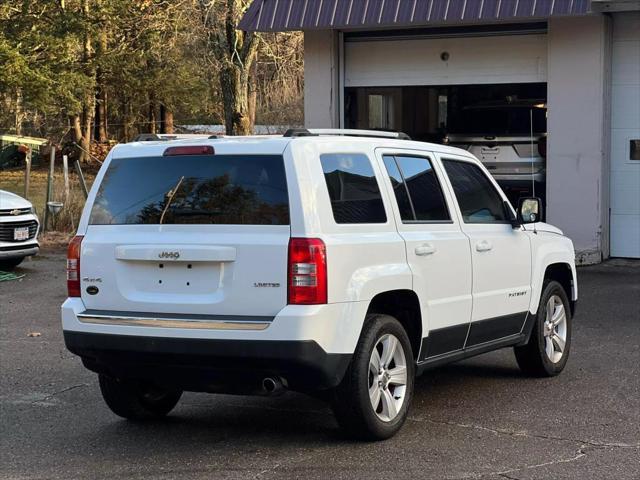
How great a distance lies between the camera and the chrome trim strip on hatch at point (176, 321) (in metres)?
5.65

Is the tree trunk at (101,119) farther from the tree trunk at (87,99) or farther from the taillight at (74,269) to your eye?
the taillight at (74,269)

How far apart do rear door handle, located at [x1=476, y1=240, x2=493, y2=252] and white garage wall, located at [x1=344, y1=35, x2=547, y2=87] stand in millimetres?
8677

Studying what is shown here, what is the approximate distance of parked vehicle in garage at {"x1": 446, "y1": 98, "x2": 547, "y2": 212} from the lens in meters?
15.6

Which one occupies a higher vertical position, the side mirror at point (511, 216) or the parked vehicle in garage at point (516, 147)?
the parked vehicle in garage at point (516, 147)

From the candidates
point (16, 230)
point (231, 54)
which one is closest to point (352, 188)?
point (16, 230)

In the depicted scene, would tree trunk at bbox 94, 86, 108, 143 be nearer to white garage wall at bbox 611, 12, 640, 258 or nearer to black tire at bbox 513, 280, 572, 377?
white garage wall at bbox 611, 12, 640, 258

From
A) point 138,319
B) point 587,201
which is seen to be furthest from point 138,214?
point 587,201

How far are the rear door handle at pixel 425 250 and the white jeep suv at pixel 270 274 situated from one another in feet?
0.03

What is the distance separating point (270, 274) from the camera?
5.64m

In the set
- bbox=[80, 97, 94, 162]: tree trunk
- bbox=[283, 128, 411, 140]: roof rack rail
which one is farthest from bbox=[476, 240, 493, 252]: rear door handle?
bbox=[80, 97, 94, 162]: tree trunk

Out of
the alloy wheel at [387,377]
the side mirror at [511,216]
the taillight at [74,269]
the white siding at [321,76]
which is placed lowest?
the alloy wheel at [387,377]

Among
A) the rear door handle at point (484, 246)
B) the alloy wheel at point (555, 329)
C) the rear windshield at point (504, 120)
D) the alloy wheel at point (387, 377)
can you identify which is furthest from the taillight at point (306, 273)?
the rear windshield at point (504, 120)

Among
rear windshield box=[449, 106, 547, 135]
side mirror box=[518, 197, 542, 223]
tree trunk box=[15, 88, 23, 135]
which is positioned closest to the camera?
side mirror box=[518, 197, 542, 223]

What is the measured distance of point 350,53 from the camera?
16500mm
